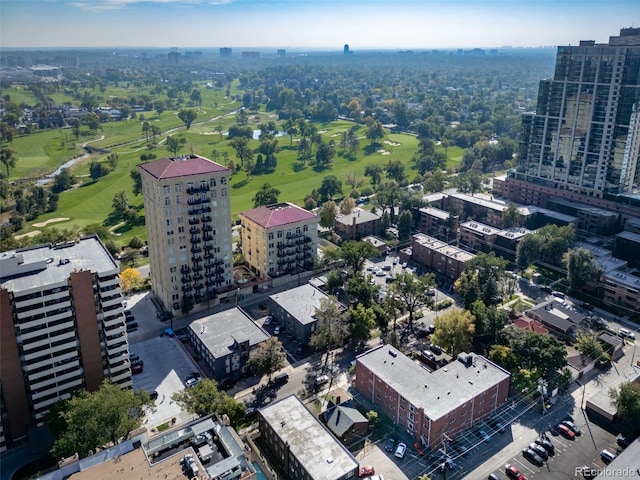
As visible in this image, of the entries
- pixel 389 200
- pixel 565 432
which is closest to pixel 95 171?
pixel 389 200

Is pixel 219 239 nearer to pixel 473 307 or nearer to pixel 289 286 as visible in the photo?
pixel 289 286

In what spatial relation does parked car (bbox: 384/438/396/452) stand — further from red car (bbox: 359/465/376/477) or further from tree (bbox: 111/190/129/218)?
tree (bbox: 111/190/129/218)

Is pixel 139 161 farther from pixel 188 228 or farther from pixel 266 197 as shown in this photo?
pixel 188 228

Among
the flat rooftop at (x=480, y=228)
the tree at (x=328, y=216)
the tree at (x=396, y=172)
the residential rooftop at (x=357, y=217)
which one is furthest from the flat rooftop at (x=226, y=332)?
the tree at (x=396, y=172)

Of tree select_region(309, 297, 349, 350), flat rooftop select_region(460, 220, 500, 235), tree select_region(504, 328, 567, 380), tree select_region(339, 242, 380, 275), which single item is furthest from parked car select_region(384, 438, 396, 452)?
flat rooftop select_region(460, 220, 500, 235)

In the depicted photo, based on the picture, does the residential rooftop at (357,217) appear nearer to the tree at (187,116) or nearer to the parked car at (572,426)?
the parked car at (572,426)
